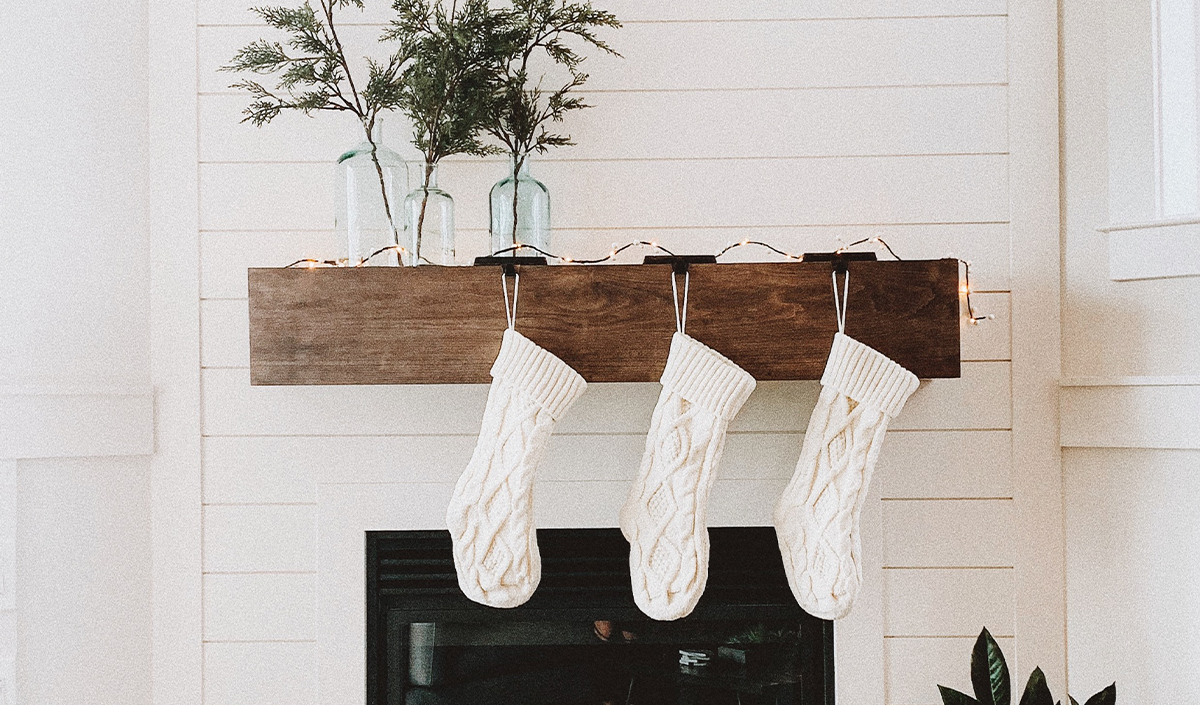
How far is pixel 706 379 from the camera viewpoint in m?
1.34

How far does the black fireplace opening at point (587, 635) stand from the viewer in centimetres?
160

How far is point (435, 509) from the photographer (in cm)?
158

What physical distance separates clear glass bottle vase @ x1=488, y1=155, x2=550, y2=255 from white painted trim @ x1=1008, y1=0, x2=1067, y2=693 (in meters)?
0.83

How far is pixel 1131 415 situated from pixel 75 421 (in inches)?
67.7

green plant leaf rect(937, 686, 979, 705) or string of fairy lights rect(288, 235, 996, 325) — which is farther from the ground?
string of fairy lights rect(288, 235, 996, 325)

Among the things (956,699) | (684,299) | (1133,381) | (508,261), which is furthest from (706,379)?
(1133,381)

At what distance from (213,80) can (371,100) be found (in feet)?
1.10

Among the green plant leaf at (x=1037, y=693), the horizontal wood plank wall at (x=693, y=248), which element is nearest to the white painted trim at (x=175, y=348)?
the horizontal wood plank wall at (x=693, y=248)

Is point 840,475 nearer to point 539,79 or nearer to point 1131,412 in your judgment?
point 1131,412

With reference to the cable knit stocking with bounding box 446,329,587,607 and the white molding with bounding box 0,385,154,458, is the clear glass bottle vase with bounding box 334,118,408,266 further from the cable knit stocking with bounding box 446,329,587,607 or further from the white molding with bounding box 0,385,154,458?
the white molding with bounding box 0,385,154,458

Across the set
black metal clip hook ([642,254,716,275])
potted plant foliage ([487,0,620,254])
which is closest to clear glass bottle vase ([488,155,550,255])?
potted plant foliage ([487,0,620,254])

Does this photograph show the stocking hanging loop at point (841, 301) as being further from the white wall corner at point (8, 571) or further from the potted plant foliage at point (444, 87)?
the white wall corner at point (8, 571)

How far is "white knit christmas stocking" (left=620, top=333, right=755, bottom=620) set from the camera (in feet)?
4.38

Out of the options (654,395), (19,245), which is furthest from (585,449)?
(19,245)
